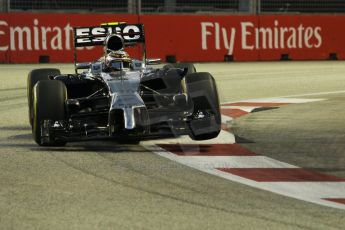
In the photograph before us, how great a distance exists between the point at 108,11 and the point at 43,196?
17322 mm

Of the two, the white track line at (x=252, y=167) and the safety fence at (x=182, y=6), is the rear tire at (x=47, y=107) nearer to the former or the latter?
the white track line at (x=252, y=167)

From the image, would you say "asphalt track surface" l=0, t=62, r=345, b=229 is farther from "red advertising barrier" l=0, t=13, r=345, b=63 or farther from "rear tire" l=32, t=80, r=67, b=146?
"red advertising barrier" l=0, t=13, r=345, b=63

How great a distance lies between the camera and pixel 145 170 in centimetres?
727

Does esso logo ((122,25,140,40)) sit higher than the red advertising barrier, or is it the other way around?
esso logo ((122,25,140,40))

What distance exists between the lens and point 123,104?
8250 mm

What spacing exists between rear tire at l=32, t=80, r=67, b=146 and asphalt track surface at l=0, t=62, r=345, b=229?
12 centimetres

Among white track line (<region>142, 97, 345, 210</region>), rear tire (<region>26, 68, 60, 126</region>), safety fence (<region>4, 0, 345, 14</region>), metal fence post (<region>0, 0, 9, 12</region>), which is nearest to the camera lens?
white track line (<region>142, 97, 345, 210</region>)

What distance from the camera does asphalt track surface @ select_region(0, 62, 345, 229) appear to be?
5.38 meters

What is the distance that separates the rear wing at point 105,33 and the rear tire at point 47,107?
174 cm

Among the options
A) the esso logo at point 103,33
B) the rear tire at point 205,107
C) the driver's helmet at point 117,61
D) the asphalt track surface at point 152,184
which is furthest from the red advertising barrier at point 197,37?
the rear tire at point 205,107

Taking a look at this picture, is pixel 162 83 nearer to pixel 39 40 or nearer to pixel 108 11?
pixel 39 40

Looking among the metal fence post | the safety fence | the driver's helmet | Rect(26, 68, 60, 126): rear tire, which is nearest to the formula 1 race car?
the driver's helmet

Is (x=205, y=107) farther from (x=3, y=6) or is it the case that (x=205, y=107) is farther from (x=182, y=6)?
(x=182, y=6)

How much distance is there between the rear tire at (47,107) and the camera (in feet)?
27.5
